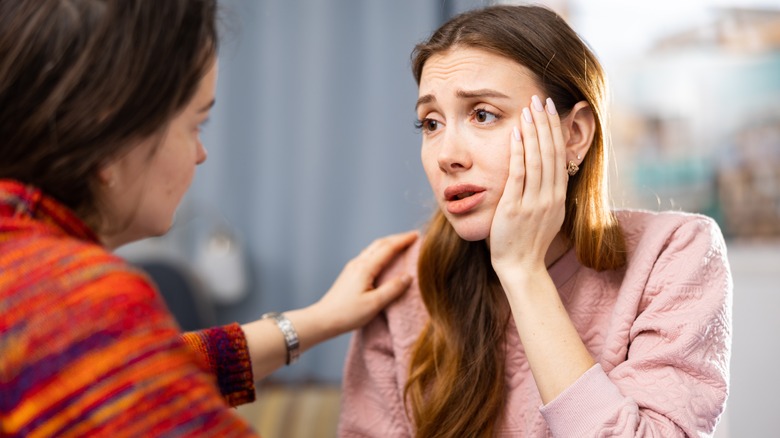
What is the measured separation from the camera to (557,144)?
108cm

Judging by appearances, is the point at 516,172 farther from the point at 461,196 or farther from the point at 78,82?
the point at 78,82

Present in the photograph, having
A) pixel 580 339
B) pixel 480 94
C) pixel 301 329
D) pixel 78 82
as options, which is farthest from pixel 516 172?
pixel 78 82

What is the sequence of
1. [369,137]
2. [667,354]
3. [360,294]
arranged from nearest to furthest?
[667,354] < [360,294] < [369,137]

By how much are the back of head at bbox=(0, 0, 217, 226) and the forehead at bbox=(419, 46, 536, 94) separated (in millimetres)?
484

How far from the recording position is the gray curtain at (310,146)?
248cm

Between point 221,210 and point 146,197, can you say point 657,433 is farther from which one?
point 221,210

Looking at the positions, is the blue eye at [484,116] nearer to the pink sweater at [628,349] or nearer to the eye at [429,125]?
the eye at [429,125]

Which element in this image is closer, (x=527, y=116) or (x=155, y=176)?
(x=155, y=176)

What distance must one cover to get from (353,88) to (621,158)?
977 mm

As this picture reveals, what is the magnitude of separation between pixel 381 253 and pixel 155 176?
0.62 metres

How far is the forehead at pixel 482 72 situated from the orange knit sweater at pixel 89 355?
62cm

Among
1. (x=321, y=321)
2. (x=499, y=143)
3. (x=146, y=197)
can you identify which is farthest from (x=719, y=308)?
(x=146, y=197)

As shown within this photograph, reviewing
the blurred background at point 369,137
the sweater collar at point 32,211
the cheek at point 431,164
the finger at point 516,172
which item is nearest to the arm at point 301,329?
the cheek at point 431,164

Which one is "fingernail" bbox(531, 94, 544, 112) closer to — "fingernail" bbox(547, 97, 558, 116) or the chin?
"fingernail" bbox(547, 97, 558, 116)
